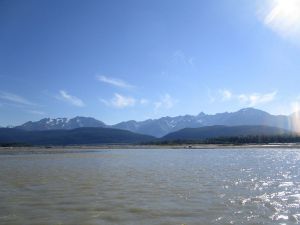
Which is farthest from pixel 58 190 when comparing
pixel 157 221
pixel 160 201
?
pixel 157 221

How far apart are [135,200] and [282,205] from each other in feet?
22.3

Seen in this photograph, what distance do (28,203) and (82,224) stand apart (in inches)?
224

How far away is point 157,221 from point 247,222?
326 centimetres

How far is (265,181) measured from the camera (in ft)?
88.2

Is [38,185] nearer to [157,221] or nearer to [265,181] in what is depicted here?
[157,221]

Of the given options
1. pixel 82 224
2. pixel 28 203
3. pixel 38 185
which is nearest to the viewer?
pixel 82 224

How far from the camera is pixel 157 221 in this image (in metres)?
14.4

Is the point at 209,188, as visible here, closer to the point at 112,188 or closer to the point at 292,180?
the point at 112,188

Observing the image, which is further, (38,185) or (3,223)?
→ (38,185)

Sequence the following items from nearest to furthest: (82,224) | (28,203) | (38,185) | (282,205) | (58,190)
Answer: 1. (82,224)
2. (282,205)
3. (28,203)
4. (58,190)
5. (38,185)

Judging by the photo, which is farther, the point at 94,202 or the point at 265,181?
the point at 265,181

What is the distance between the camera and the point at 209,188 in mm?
23156

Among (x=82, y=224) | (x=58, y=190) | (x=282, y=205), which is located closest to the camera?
(x=82, y=224)

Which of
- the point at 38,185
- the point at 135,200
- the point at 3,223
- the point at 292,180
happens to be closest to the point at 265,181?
the point at 292,180
